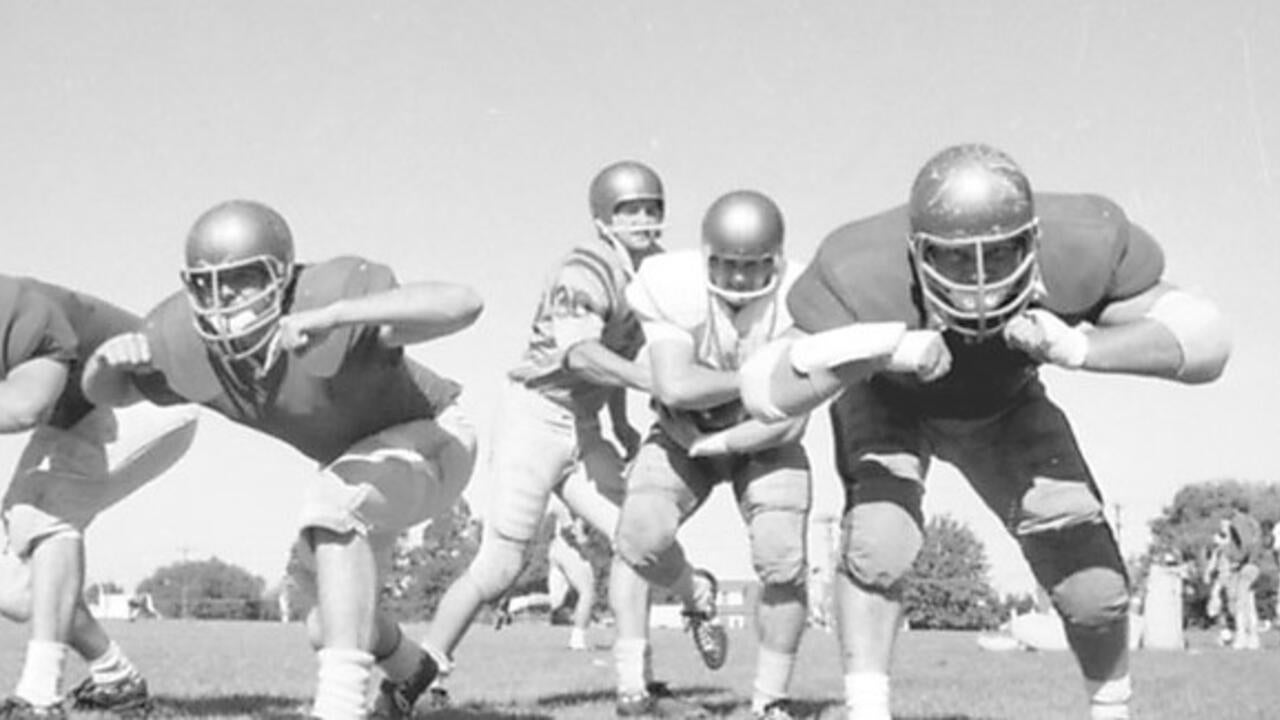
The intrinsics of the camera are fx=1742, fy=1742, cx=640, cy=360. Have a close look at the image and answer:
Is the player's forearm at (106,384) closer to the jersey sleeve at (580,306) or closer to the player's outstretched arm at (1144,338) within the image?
the jersey sleeve at (580,306)

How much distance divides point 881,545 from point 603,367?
2.40 meters

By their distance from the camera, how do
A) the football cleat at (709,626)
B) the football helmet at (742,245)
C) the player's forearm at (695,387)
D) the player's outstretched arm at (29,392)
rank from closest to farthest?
the player's outstretched arm at (29,392), the player's forearm at (695,387), the football helmet at (742,245), the football cleat at (709,626)

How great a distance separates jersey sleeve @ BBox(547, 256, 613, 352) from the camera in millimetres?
7590

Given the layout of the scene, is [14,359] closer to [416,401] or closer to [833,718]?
[416,401]

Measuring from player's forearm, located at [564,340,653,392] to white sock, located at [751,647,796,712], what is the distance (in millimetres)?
1144

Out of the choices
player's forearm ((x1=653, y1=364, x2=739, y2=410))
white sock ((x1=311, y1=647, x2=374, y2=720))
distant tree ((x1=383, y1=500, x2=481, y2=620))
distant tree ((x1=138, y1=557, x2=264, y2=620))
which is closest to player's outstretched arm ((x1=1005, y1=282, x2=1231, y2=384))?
player's forearm ((x1=653, y1=364, x2=739, y2=410))

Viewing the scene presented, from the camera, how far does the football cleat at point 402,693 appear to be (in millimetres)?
6809

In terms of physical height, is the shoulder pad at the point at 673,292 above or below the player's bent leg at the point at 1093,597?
above

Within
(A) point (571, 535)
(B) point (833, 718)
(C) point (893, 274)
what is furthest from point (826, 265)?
(A) point (571, 535)

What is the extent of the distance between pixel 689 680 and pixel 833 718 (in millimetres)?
3286

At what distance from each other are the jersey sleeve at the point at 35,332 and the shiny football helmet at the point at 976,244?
10.9 feet

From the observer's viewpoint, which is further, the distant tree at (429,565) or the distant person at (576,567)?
the distant tree at (429,565)

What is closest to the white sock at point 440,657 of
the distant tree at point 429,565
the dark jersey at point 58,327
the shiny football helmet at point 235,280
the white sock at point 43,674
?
the white sock at point 43,674

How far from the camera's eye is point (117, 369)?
5.96 m
